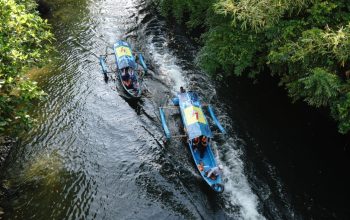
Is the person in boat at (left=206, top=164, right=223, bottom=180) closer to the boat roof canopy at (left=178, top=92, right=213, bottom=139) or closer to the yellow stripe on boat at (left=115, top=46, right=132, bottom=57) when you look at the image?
the boat roof canopy at (left=178, top=92, right=213, bottom=139)

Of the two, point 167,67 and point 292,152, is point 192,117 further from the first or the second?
point 167,67

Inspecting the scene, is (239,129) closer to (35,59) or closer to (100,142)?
(100,142)

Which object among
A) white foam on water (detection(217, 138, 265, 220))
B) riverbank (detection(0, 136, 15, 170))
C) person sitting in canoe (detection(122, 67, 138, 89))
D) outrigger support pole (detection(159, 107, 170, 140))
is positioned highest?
person sitting in canoe (detection(122, 67, 138, 89))

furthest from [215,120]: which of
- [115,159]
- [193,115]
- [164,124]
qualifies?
[115,159]

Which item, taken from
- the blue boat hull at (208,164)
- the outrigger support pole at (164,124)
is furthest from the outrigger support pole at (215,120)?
the outrigger support pole at (164,124)

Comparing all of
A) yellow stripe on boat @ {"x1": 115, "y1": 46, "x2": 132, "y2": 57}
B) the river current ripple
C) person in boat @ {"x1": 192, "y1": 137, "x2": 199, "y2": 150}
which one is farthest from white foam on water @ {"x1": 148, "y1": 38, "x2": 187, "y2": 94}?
person in boat @ {"x1": 192, "y1": 137, "x2": 199, "y2": 150}

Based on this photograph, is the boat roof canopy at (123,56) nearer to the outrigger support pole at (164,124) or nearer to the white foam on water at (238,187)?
the outrigger support pole at (164,124)

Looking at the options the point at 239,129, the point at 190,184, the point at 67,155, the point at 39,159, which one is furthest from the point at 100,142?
the point at 239,129
